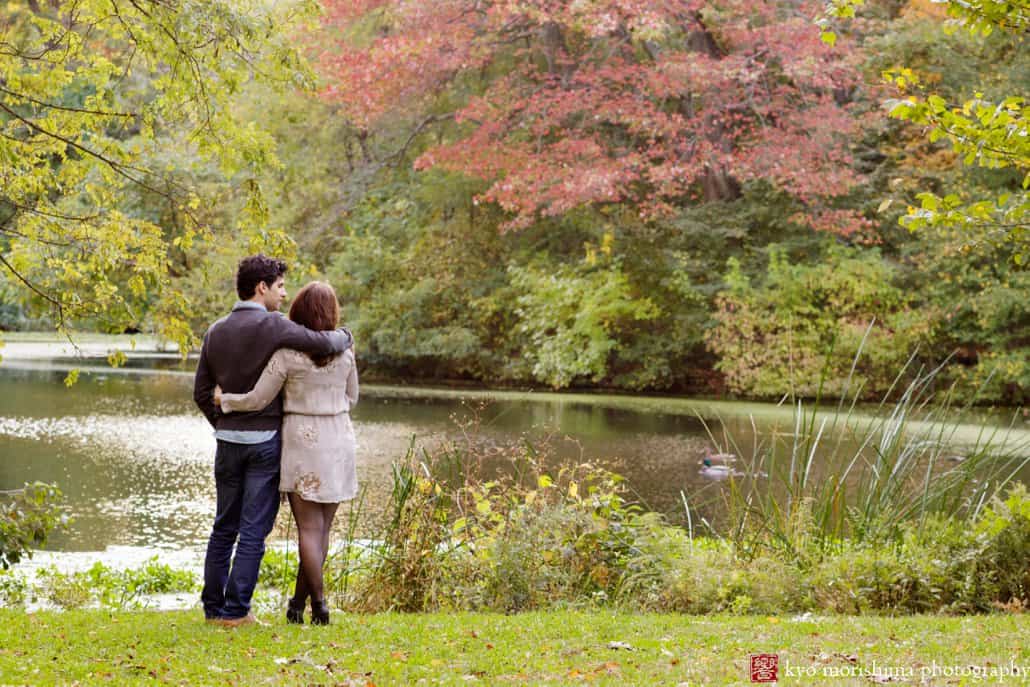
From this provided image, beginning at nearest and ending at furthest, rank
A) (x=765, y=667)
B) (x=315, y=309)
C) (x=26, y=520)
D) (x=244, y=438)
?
(x=765, y=667), (x=244, y=438), (x=315, y=309), (x=26, y=520)

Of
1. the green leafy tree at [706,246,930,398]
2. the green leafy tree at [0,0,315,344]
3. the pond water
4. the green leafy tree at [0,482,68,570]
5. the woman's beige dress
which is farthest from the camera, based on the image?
the green leafy tree at [706,246,930,398]

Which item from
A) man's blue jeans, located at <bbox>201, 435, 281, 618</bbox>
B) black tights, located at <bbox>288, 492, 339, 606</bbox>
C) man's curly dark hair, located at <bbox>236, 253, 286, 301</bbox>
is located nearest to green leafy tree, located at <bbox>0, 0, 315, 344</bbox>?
man's curly dark hair, located at <bbox>236, 253, 286, 301</bbox>

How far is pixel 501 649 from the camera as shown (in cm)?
414

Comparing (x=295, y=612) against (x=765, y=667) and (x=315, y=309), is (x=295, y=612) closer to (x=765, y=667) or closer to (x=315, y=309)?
(x=315, y=309)

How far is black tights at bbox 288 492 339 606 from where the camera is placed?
4.52 metres

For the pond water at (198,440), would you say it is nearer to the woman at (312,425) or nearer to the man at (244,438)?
the woman at (312,425)

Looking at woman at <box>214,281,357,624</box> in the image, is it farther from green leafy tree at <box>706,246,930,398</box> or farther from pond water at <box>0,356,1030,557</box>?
green leafy tree at <box>706,246,930,398</box>

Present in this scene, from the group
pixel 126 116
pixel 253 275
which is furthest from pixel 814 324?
pixel 253 275

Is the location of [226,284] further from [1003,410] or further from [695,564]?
[695,564]

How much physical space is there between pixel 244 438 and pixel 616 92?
15.6m

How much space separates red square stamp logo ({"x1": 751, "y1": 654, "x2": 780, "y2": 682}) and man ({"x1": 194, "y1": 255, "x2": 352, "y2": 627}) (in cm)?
204

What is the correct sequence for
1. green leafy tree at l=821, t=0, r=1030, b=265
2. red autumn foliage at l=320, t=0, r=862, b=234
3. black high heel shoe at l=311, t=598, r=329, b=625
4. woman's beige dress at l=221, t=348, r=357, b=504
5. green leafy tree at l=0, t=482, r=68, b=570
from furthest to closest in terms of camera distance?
red autumn foliage at l=320, t=0, r=862, b=234
green leafy tree at l=0, t=482, r=68, b=570
black high heel shoe at l=311, t=598, r=329, b=625
woman's beige dress at l=221, t=348, r=357, b=504
green leafy tree at l=821, t=0, r=1030, b=265

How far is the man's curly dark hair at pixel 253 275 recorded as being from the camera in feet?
14.7

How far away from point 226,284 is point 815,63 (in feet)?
42.0
